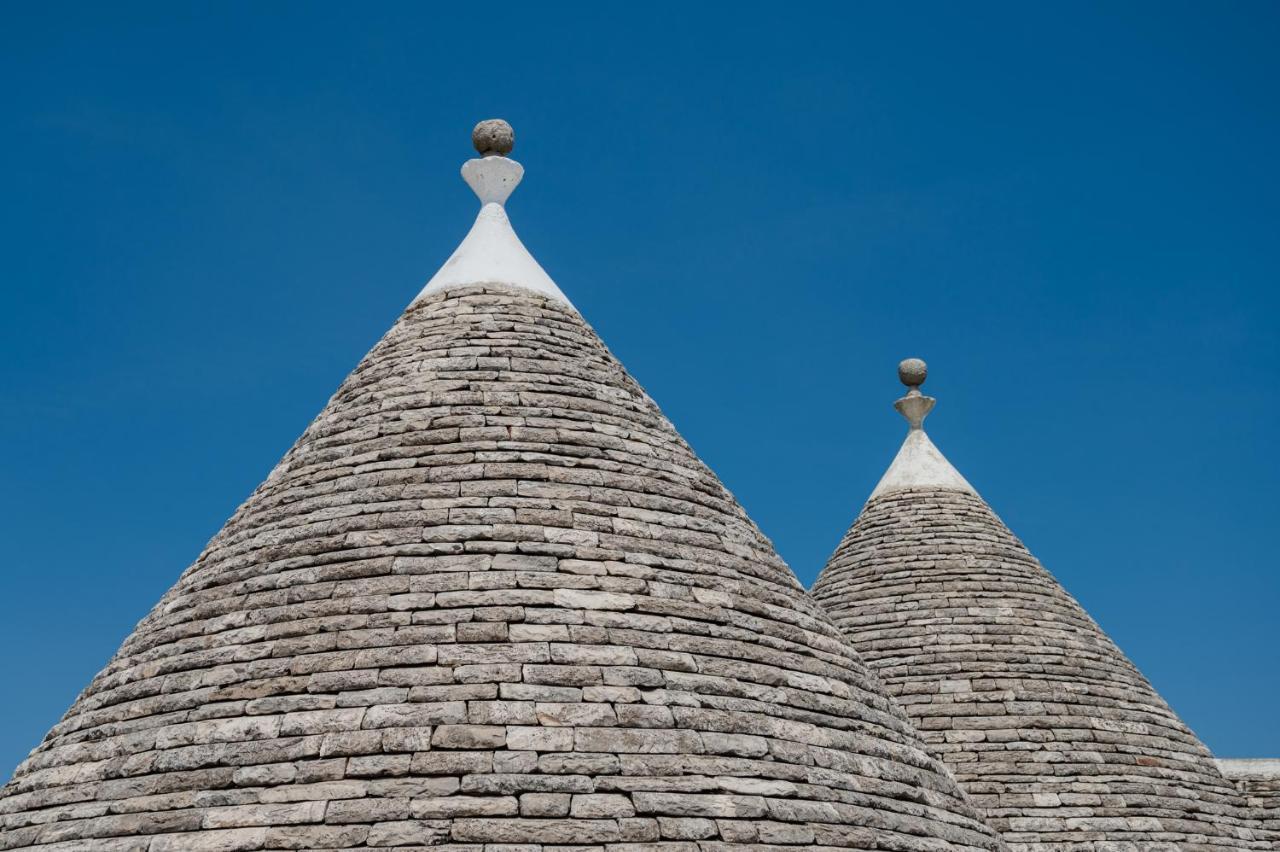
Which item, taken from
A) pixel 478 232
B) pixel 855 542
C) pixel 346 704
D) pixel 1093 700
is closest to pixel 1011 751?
pixel 1093 700

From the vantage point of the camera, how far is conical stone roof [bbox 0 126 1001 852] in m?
6.48

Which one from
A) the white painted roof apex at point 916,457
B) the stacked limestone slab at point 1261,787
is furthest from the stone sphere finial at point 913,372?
the stacked limestone slab at point 1261,787

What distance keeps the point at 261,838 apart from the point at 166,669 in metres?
1.62

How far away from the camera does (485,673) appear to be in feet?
22.5

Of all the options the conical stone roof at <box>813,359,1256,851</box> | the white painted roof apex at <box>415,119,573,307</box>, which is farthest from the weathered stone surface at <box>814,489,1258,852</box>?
the white painted roof apex at <box>415,119,573,307</box>

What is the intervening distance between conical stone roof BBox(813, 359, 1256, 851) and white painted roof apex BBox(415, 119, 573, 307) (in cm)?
505

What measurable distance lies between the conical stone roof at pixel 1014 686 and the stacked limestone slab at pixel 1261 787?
2.73 ft

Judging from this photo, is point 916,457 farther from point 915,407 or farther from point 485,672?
point 485,672

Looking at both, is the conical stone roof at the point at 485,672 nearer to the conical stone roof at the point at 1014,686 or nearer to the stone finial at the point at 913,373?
the conical stone roof at the point at 1014,686

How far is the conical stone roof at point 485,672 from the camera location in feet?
21.3

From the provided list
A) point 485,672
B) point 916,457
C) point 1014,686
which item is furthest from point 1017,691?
point 485,672

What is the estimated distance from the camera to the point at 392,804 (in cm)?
633

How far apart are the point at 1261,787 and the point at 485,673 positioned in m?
10.8

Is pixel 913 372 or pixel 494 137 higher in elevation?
pixel 913 372
